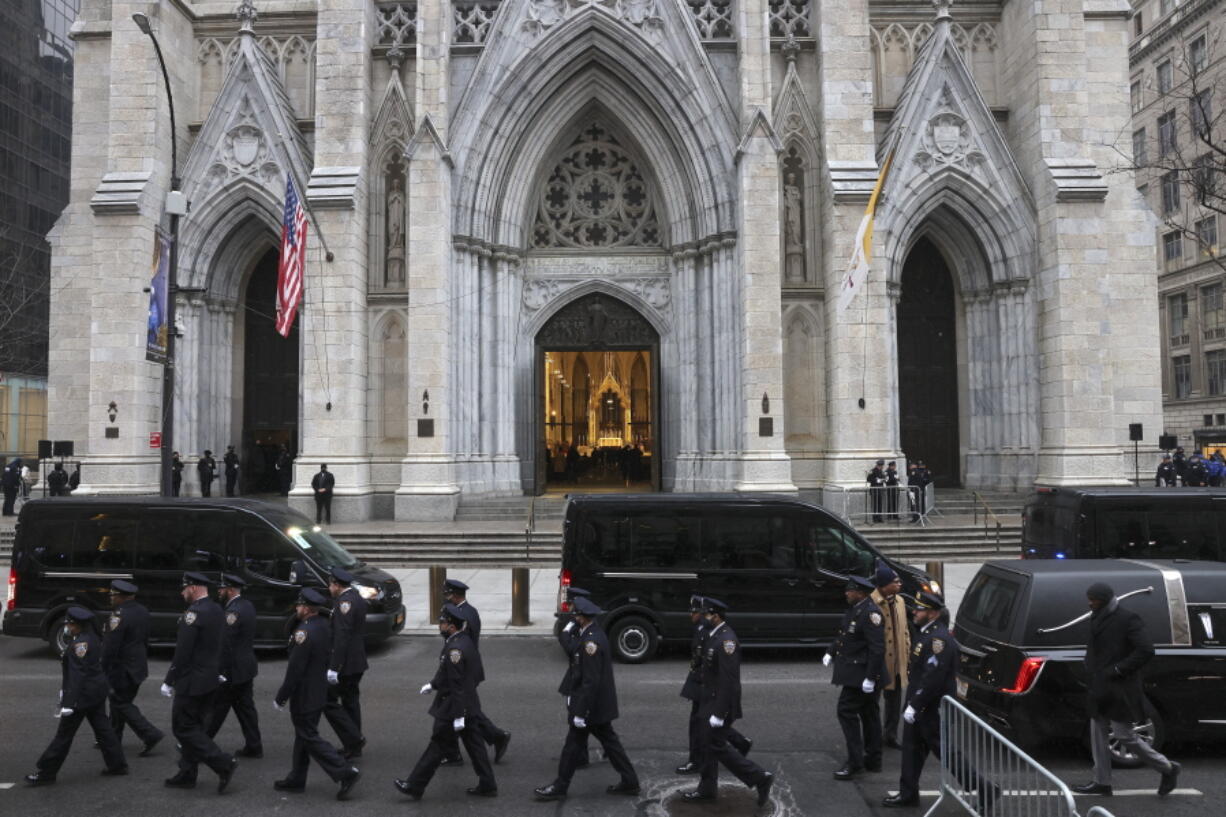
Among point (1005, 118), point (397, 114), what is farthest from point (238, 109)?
point (1005, 118)

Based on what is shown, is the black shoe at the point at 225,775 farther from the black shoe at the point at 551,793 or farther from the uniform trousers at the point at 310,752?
the black shoe at the point at 551,793

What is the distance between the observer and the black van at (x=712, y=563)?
10953 millimetres

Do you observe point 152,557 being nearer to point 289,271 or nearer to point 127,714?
point 127,714

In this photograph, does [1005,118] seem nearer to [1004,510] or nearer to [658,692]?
[1004,510]

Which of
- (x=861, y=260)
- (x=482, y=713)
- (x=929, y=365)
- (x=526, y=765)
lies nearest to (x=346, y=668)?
(x=482, y=713)

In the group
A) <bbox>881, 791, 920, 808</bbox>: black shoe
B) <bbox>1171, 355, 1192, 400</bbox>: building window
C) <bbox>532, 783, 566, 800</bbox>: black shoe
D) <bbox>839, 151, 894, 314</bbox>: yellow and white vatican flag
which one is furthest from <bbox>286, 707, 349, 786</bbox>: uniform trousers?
<bbox>1171, 355, 1192, 400</bbox>: building window

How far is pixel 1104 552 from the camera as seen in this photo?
11320 mm

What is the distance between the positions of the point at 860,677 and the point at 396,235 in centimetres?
1847

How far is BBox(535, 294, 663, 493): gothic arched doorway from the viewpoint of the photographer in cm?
2398

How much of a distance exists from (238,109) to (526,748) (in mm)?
20439

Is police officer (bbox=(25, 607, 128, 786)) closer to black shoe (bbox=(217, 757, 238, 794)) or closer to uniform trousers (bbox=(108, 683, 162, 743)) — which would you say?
uniform trousers (bbox=(108, 683, 162, 743))

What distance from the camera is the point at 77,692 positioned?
654cm

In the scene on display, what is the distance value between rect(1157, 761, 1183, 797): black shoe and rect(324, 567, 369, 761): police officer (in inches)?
250

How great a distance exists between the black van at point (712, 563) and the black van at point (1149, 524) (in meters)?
2.49
